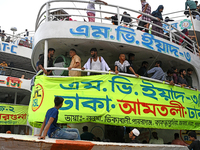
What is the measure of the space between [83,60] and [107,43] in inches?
73.6

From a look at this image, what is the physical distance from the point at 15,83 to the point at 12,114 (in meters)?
2.32

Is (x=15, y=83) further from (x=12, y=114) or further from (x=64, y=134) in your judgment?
(x=64, y=134)

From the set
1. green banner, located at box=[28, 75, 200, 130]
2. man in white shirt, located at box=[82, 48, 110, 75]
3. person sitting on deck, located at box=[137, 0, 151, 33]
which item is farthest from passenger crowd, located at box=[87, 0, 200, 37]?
green banner, located at box=[28, 75, 200, 130]

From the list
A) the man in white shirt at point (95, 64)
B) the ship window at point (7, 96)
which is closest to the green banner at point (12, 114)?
the ship window at point (7, 96)

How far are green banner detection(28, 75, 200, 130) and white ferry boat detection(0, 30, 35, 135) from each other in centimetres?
828

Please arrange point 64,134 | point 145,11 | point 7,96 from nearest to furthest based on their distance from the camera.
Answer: point 64,134
point 145,11
point 7,96

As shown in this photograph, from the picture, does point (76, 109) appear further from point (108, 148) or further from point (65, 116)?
point (108, 148)

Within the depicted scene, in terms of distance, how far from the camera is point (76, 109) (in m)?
5.28

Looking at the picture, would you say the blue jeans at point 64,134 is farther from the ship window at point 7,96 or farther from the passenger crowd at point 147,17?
the ship window at point 7,96

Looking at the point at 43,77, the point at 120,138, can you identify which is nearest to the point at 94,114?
the point at 43,77

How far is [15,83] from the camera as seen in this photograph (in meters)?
14.4

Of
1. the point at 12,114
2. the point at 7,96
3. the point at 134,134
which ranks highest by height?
the point at 7,96

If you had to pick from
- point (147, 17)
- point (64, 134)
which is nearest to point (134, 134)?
point (64, 134)

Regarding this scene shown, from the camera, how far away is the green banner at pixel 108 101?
5316 millimetres
